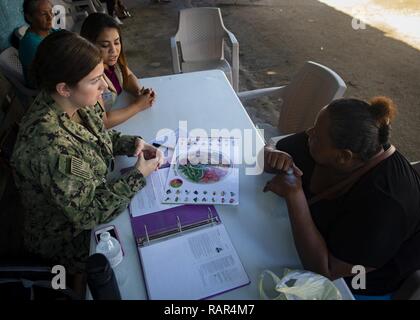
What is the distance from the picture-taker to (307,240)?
1022 millimetres

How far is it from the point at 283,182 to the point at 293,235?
0.19m

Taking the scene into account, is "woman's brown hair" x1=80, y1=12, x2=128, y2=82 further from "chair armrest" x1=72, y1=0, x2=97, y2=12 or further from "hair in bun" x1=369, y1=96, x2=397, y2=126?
"chair armrest" x1=72, y1=0, x2=97, y2=12

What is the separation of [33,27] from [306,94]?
7.53 ft

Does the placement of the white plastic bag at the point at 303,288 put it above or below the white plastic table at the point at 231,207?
above

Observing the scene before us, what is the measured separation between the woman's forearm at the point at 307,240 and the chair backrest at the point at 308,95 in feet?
2.96

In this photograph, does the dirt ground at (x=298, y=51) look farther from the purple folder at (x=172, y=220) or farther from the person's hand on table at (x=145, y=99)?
the purple folder at (x=172, y=220)

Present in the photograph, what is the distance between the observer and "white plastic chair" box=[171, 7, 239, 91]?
299 centimetres

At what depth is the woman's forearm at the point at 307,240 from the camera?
1.01 metres

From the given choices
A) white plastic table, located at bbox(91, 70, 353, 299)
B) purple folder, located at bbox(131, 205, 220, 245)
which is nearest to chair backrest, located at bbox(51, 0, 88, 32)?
Result: white plastic table, located at bbox(91, 70, 353, 299)

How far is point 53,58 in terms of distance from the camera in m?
1.18

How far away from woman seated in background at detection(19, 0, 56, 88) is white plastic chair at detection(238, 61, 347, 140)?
5.60 ft

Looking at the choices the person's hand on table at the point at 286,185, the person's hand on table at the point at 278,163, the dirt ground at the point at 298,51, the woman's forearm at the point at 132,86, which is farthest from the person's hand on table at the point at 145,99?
the dirt ground at the point at 298,51

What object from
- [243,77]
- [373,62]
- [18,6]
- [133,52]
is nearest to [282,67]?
[243,77]

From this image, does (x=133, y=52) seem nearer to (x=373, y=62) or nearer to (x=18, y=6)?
(x=18, y=6)
